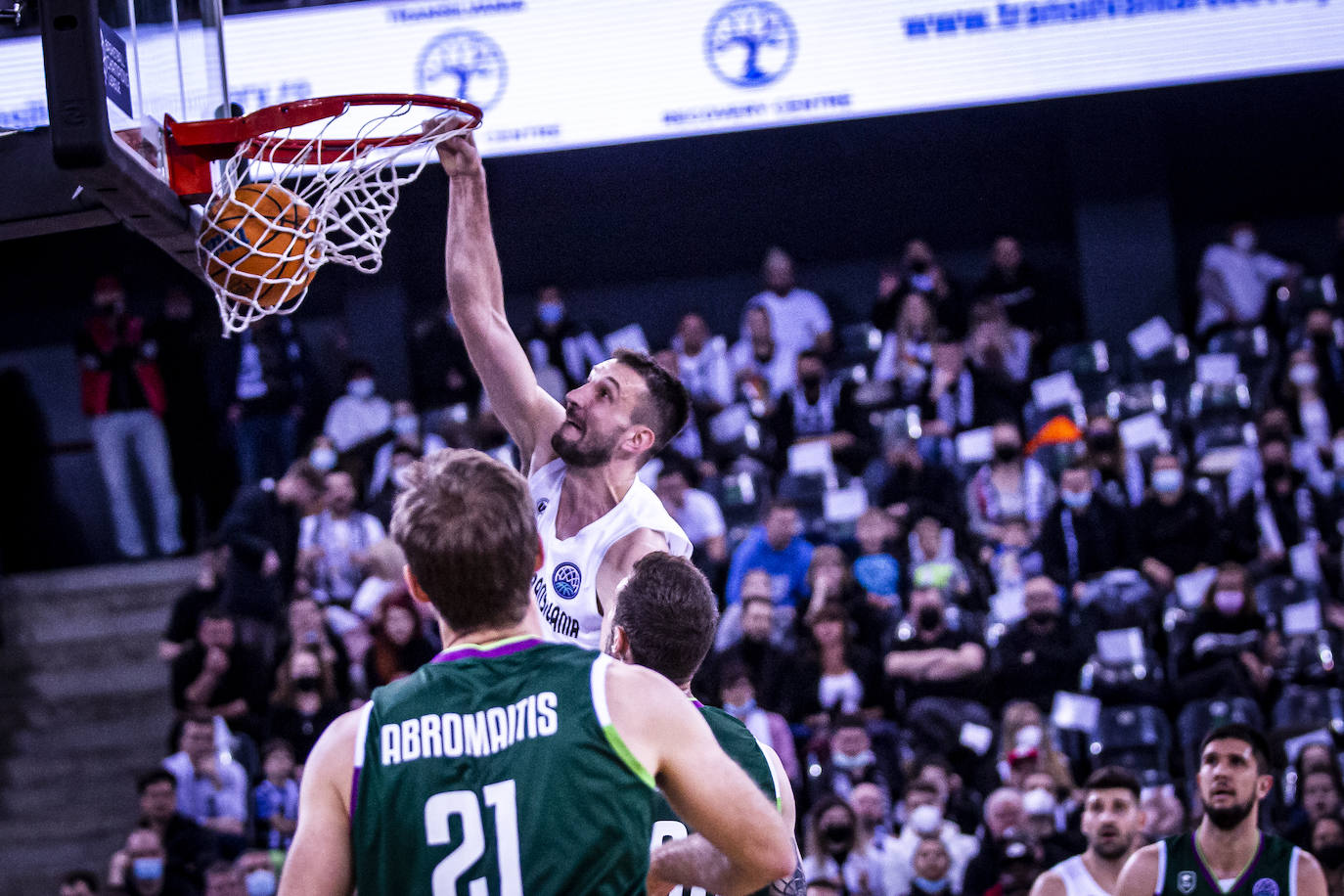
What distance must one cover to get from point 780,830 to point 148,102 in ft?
8.71

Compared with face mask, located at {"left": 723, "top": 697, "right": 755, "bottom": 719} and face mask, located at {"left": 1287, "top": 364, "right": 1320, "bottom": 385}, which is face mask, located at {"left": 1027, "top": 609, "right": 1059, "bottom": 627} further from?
face mask, located at {"left": 1287, "top": 364, "right": 1320, "bottom": 385}

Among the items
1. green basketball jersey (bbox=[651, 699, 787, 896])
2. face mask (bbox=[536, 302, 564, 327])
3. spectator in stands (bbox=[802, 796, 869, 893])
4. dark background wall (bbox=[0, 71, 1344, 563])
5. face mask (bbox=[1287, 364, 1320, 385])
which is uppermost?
dark background wall (bbox=[0, 71, 1344, 563])

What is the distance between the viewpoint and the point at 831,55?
12.4m

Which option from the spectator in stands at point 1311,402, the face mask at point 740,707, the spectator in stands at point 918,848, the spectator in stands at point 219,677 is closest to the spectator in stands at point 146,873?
the spectator in stands at point 219,677

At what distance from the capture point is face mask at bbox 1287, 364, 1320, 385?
11421 millimetres

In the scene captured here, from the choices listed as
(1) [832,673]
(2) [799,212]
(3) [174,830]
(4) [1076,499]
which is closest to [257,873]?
(3) [174,830]

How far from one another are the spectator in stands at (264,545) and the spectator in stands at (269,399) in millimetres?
645

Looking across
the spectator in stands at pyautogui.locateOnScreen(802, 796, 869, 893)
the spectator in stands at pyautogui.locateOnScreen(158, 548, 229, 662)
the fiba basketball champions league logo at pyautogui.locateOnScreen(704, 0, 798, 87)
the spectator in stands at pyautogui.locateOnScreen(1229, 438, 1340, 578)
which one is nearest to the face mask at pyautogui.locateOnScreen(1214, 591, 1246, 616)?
the spectator in stands at pyautogui.locateOnScreen(1229, 438, 1340, 578)

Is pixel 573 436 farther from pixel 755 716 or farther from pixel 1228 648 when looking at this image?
pixel 1228 648

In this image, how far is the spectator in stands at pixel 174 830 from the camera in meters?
8.82

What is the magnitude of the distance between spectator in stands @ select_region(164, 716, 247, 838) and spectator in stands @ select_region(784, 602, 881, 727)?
10.5 feet

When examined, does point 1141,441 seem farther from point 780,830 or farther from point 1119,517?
point 780,830

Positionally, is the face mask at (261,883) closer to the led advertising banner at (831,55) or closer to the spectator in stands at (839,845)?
the spectator in stands at (839,845)

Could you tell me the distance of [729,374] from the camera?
12.5 meters
